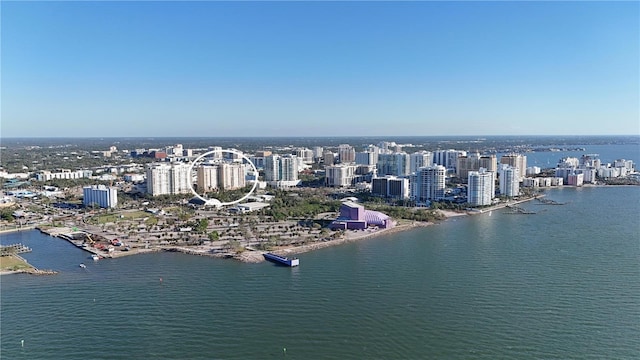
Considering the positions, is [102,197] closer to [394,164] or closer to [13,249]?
[13,249]

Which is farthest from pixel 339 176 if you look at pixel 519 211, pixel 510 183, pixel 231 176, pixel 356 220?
pixel 356 220

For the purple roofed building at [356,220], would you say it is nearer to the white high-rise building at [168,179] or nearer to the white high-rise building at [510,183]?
the white high-rise building at [510,183]

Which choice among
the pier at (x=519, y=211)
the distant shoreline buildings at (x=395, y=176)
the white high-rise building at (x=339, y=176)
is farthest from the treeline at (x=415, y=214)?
the white high-rise building at (x=339, y=176)

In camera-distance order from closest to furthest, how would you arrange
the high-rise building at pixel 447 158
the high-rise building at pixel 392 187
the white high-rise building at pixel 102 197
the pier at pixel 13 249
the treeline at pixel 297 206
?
the pier at pixel 13 249, the treeline at pixel 297 206, the white high-rise building at pixel 102 197, the high-rise building at pixel 392 187, the high-rise building at pixel 447 158

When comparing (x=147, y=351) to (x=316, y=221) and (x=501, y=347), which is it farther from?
(x=316, y=221)

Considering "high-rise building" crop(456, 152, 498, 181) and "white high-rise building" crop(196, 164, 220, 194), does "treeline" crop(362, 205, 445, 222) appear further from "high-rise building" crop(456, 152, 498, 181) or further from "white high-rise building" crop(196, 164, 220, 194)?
"high-rise building" crop(456, 152, 498, 181)

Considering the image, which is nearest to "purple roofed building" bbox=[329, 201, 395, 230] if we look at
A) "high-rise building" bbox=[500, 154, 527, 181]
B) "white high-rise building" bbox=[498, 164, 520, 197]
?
"white high-rise building" bbox=[498, 164, 520, 197]
